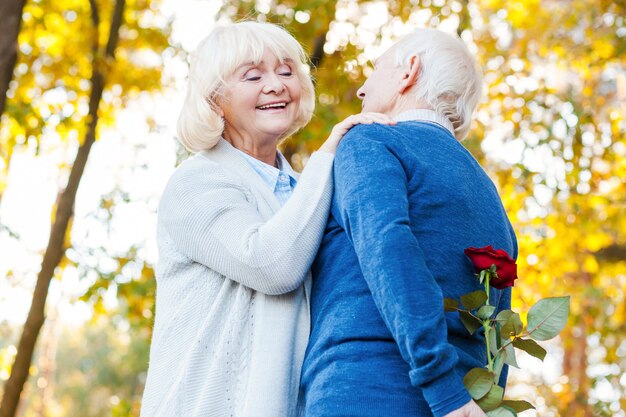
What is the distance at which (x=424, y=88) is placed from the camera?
2.51m

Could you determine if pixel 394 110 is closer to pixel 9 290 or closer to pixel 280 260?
pixel 280 260

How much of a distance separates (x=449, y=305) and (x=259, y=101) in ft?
3.39

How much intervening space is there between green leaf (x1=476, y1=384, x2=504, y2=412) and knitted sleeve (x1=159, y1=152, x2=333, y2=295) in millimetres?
602

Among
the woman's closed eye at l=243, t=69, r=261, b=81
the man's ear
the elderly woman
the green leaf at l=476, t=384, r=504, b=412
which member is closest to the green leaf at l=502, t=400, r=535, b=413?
the green leaf at l=476, t=384, r=504, b=412

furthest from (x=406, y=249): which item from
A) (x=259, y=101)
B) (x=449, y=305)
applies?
(x=259, y=101)

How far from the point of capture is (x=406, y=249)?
6.57ft

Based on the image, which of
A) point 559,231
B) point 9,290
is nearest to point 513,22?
point 559,231

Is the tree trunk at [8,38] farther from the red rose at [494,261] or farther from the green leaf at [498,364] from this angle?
the green leaf at [498,364]

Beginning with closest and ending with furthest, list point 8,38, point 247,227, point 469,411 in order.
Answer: point 469,411 < point 247,227 < point 8,38

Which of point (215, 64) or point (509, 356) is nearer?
point (509, 356)

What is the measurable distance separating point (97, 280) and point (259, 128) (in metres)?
4.65

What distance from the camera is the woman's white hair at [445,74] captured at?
2496mm

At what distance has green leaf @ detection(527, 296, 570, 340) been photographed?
2.16m

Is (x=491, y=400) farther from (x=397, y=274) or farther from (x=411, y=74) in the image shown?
(x=411, y=74)
